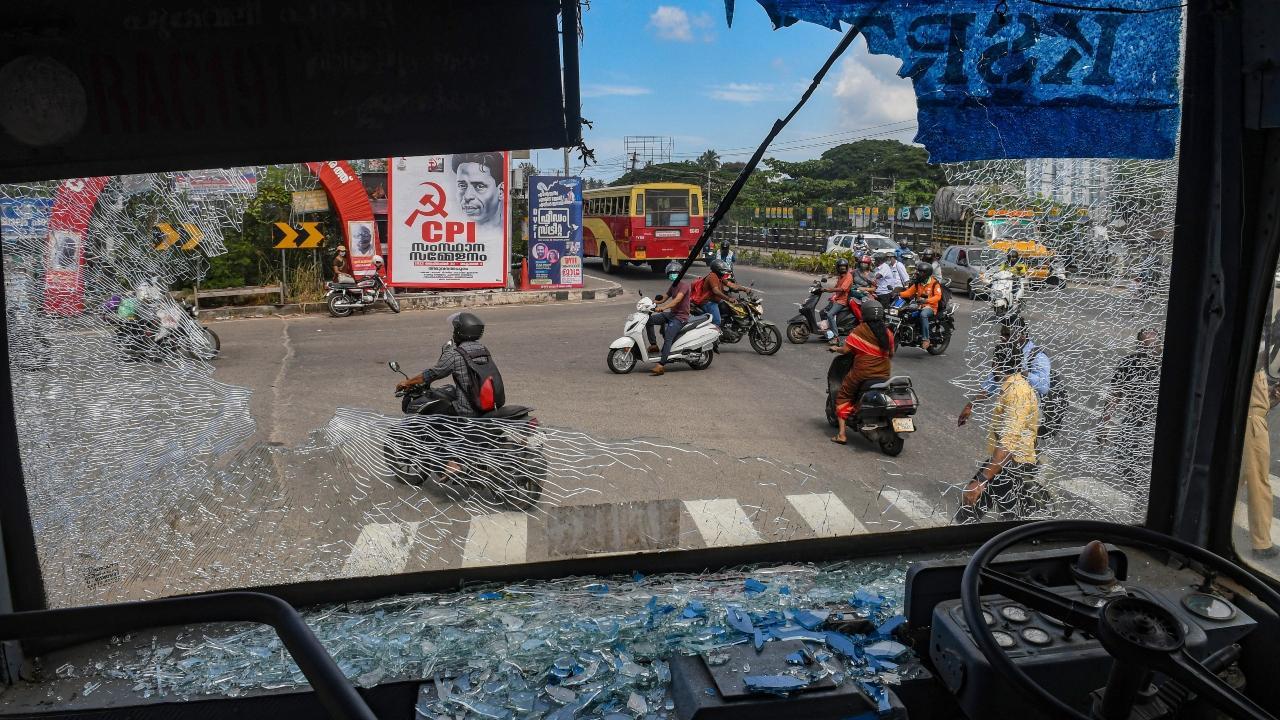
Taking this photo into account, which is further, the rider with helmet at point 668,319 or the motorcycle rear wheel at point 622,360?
the rider with helmet at point 668,319

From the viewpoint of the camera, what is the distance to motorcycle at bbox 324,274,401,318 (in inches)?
135

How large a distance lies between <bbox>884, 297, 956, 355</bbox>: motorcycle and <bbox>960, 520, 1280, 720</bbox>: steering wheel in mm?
5229

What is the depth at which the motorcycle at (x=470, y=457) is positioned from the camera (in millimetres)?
2893

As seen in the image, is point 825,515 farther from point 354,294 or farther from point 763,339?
point 763,339

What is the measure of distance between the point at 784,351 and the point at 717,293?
1.24 metres

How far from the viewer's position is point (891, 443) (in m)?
5.67

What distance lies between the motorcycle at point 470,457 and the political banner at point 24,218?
3.89 ft

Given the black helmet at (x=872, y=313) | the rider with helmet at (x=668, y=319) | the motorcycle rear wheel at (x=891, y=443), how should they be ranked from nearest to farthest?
the motorcycle rear wheel at (x=891, y=443) → the black helmet at (x=872, y=313) → the rider with helmet at (x=668, y=319)

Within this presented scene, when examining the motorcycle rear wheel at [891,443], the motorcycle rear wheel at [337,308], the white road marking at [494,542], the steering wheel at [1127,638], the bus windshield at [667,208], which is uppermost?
the bus windshield at [667,208]

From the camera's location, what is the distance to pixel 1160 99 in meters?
2.81

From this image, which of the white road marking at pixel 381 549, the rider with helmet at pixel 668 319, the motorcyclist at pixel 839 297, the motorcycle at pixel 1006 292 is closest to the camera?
the white road marking at pixel 381 549

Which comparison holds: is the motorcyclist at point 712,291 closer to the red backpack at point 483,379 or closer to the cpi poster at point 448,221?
the cpi poster at point 448,221

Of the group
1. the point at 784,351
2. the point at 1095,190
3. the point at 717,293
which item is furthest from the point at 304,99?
the point at 784,351

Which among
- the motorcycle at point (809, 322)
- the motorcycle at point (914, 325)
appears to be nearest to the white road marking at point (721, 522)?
the motorcycle at point (914, 325)
